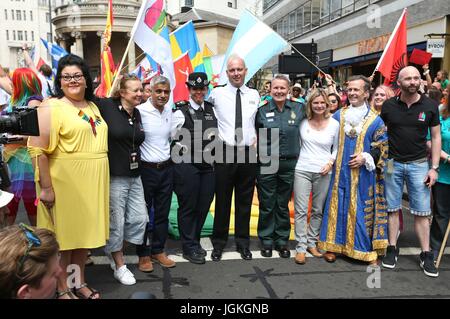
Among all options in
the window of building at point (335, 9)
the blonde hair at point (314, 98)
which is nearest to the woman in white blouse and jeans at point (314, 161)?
the blonde hair at point (314, 98)

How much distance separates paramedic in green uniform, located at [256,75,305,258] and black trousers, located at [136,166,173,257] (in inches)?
38.2

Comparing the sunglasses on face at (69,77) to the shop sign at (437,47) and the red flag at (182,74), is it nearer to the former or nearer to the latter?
the red flag at (182,74)

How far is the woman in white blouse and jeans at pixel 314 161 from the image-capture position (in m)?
3.94

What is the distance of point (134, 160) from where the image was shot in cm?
333

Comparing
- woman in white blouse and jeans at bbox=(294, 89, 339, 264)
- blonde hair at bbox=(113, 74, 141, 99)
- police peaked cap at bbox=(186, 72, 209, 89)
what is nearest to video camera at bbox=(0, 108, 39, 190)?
blonde hair at bbox=(113, 74, 141, 99)

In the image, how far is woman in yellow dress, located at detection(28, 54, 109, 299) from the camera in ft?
9.07

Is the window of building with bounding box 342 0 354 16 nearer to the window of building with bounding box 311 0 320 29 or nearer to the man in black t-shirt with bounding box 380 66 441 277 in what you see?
the window of building with bounding box 311 0 320 29

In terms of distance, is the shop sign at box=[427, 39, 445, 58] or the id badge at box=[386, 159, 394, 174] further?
the shop sign at box=[427, 39, 445, 58]

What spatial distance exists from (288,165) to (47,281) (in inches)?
112

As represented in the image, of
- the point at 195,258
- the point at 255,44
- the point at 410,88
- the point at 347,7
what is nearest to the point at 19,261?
the point at 195,258

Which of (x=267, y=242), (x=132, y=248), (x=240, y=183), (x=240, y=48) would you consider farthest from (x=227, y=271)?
(x=240, y=48)

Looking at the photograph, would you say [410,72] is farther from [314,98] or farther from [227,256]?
[227,256]

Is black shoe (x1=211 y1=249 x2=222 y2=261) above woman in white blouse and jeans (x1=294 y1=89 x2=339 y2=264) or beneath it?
beneath

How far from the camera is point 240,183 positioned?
404 centimetres
